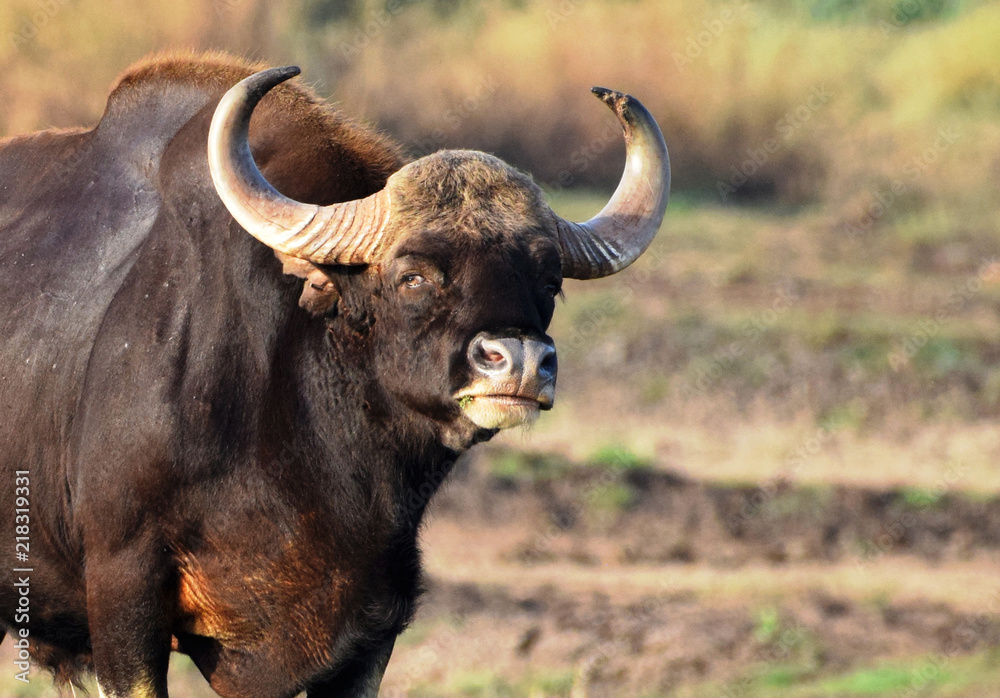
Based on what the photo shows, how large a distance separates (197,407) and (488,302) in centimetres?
125

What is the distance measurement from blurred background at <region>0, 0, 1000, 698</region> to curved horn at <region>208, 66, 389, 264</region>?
101cm

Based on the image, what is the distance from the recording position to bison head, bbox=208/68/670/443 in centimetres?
556

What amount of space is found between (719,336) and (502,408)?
13.2 metres

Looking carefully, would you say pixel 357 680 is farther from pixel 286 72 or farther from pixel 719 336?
pixel 719 336

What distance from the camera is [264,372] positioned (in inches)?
240

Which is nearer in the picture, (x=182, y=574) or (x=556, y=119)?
(x=182, y=574)

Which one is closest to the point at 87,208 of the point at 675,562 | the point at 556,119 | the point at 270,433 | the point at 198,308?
the point at 198,308

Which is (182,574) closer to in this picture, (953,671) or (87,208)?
(87,208)

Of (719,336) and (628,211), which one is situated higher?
(628,211)

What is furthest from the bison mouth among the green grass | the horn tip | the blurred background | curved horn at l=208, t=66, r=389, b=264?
the green grass

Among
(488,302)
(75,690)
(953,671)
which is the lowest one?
(953,671)

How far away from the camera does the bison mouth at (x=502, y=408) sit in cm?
551

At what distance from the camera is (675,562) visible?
44.9 ft

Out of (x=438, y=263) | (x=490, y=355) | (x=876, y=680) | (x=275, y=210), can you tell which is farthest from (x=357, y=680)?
(x=876, y=680)
